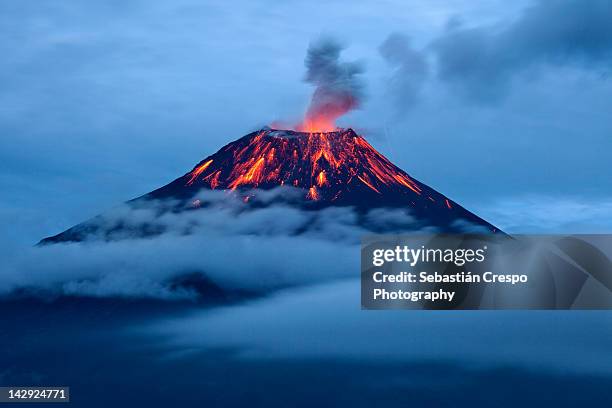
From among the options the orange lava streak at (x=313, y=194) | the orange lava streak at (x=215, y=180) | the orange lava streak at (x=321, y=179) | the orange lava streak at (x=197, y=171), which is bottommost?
the orange lava streak at (x=313, y=194)

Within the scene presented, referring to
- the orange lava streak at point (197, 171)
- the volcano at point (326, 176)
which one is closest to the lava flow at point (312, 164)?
the volcano at point (326, 176)

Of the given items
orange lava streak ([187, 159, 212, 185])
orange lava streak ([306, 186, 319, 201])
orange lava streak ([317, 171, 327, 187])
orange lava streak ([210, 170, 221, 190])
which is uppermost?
orange lava streak ([187, 159, 212, 185])

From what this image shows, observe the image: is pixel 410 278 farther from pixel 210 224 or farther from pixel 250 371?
pixel 210 224

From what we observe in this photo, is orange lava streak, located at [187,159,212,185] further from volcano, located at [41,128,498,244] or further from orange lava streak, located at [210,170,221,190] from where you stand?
orange lava streak, located at [210,170,221,190]

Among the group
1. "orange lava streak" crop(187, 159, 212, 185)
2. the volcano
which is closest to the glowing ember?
the volcano

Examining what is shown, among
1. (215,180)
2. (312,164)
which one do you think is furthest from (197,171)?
(312,164)

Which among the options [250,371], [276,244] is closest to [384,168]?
[276,244]

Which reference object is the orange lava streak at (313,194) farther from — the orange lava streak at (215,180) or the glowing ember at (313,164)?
the orange lava streak at (215,180)

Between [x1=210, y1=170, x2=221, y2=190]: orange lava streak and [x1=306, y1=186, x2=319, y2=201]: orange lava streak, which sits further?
[x1=210, y1=170, x2=221, y2=190]: orange lava streak
